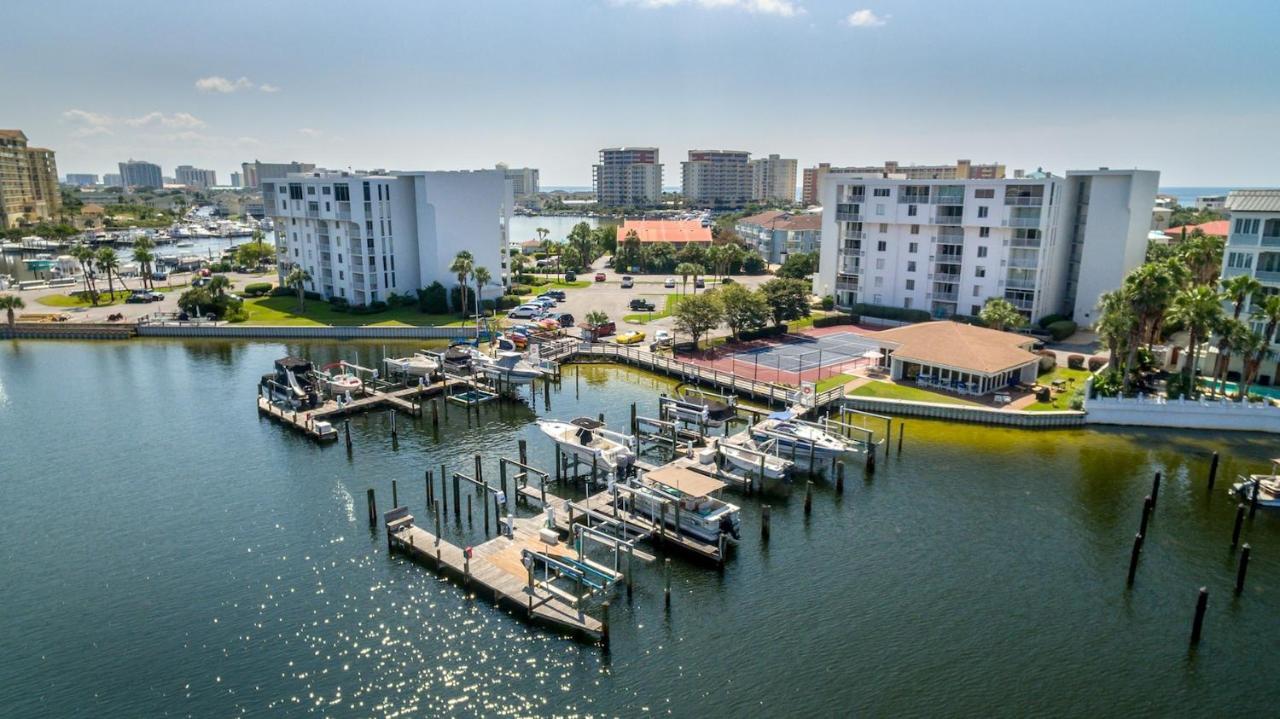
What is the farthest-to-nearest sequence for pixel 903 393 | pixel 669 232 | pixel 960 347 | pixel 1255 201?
pixel 669 232 → pixel 960 347 → pixel 903 393 → pixel 1255 201

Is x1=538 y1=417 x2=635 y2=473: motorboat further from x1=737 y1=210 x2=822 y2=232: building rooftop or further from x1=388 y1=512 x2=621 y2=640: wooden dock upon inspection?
x1=737 y1=210 x2=822 y2=232: building rooftop

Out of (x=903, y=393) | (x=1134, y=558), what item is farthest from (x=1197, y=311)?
(x=1134, y=558)

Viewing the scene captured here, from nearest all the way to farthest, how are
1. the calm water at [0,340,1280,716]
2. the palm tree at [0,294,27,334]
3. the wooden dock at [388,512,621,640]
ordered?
the calm water at [0,340,1280,716], the wooden dock at [388,512,621,640], the palm tree at [0,294,27,334]

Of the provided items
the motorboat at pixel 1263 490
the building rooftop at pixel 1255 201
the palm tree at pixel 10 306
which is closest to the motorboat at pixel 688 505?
the motorboat at pixel 1263 490

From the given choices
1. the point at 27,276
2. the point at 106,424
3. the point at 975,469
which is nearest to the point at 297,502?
the point at 106,424

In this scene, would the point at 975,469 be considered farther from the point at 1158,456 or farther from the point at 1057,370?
the point at 1057,370

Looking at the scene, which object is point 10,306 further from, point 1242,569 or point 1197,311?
point 1197,311

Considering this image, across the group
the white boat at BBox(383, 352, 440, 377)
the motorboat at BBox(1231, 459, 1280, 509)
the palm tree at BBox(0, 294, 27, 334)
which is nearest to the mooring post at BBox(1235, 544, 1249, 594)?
the motorboat at BBox(1231, 459, 1280, 509)

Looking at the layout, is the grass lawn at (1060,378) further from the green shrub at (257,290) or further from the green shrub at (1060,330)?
the green shrub at (257,290)
